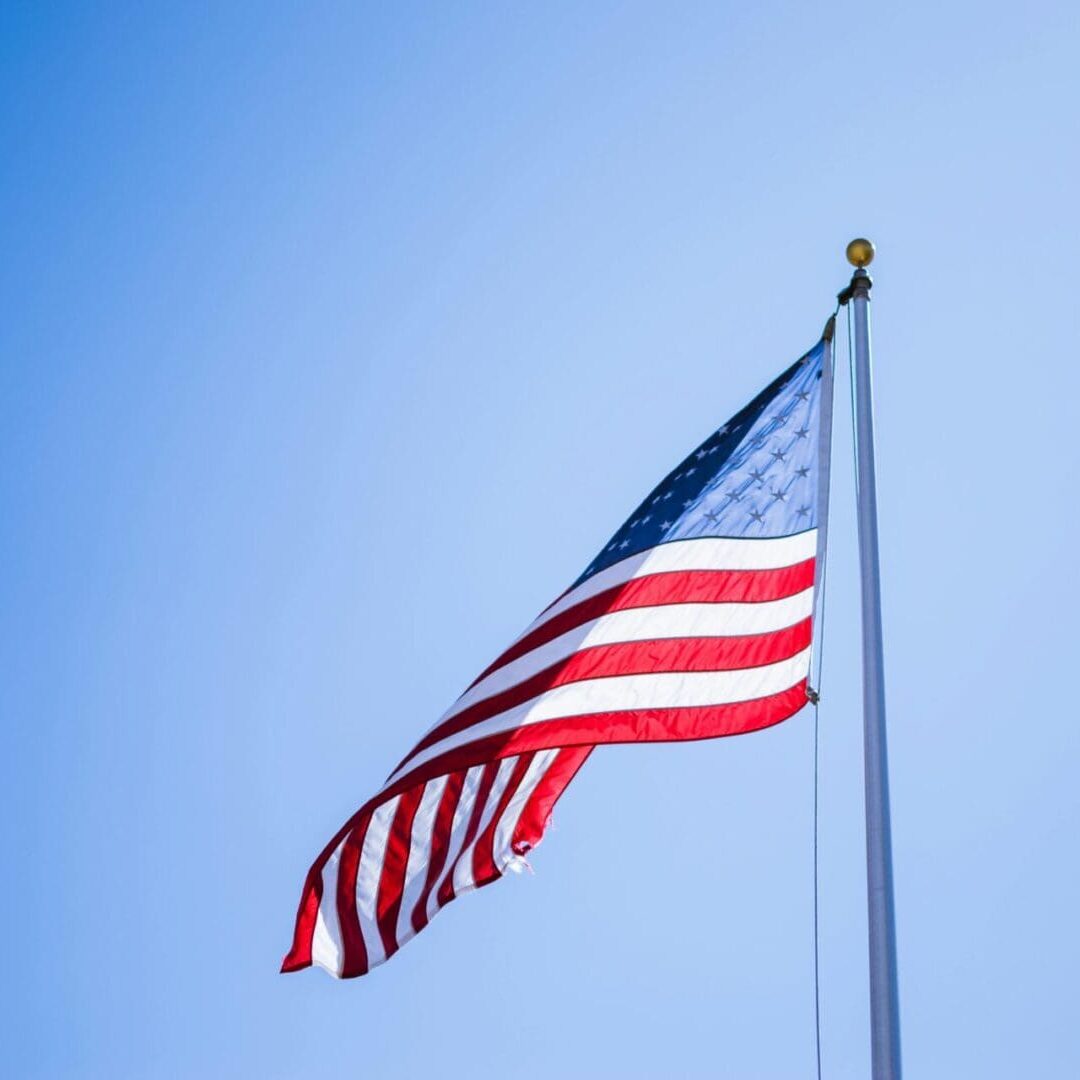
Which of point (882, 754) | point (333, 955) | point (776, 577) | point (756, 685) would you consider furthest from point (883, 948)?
point (333, 955)

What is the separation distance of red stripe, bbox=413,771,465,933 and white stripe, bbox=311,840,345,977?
0.56m

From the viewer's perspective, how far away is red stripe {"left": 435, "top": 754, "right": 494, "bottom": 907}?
11.4m

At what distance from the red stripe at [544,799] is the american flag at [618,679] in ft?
0.05

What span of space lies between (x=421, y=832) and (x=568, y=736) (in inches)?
62.9

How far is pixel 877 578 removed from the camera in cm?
1036

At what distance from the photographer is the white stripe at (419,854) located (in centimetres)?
1123

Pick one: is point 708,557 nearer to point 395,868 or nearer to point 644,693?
point 644,693

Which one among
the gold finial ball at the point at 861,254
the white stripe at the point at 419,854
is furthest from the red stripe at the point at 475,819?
the gold finial ball at the point at 861,254

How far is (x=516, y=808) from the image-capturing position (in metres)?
11.8

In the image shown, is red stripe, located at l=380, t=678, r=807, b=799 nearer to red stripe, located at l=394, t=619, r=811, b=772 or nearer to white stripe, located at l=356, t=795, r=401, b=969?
red stripe, located at l=394, t=619, r=811, b=772

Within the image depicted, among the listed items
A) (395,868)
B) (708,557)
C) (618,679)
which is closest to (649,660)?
(618,679)

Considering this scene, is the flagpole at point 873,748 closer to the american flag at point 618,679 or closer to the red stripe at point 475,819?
the american flag at point 618,679

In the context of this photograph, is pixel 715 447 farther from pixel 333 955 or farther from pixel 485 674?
pixel 333 955

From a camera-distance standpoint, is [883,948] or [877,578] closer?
[883,948]
